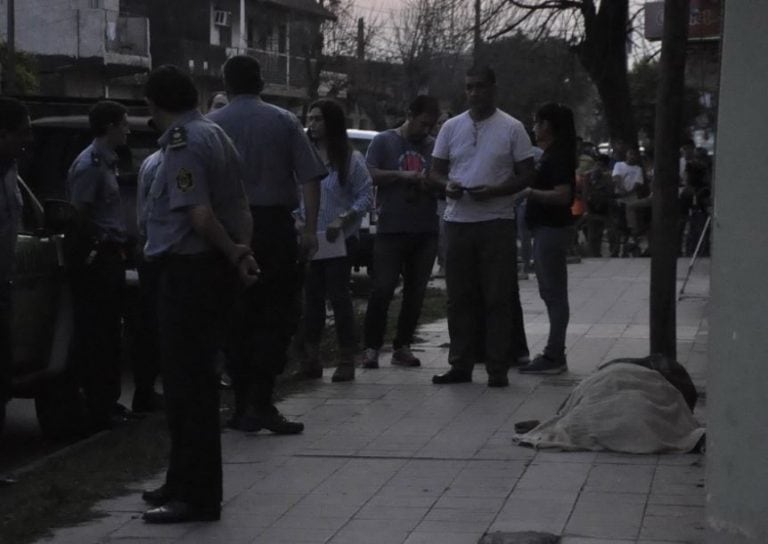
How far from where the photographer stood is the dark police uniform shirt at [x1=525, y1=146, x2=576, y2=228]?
34.1ft

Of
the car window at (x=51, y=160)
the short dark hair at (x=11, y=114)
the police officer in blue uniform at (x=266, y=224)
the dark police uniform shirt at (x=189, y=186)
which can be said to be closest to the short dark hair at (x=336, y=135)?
the police officer in blue uniform at (x=266, y=224)

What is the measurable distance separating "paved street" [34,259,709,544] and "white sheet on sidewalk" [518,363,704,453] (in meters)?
0.10

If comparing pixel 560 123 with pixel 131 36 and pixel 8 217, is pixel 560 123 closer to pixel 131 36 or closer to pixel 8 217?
pixel 8 217

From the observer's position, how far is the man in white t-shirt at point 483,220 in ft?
32.1

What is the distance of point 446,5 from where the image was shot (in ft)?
110

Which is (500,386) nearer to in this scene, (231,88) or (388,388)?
(388,388)

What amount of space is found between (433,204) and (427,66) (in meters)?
37.3

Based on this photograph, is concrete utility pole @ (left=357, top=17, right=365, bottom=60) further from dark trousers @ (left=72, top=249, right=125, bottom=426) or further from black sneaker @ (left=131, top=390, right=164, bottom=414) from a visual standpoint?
dark trousers @ (left=72, top=249, right=125, bottom=426)

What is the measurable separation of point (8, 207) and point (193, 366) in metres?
1.77

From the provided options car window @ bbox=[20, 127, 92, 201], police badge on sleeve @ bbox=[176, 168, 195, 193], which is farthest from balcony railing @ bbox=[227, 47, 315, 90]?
police badge on sleeve @ bbox=[176, 168, 195, 193]

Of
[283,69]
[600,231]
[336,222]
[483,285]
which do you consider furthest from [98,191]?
[283,69]

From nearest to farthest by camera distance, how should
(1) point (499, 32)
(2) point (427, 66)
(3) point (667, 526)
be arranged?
(3) point (667, 526)
(1) point (499, 32)
(2) point (427, 66)

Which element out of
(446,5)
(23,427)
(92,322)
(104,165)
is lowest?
(23,427)

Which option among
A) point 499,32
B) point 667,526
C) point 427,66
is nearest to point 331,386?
point 667,526
